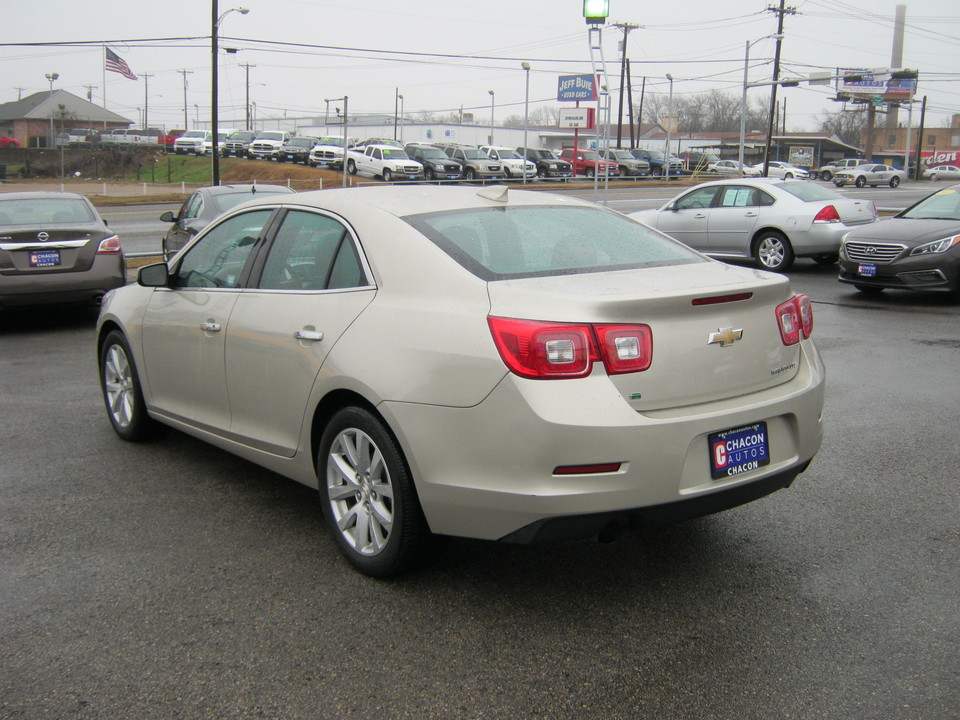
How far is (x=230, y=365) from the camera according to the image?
4.74m

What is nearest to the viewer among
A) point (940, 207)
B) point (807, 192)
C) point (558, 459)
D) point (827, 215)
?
point (558, 459)

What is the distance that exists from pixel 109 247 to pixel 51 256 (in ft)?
2.13

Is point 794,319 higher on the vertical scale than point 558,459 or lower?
higher

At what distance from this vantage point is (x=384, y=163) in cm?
4700

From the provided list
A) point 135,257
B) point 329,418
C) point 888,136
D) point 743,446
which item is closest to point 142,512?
point 329,418

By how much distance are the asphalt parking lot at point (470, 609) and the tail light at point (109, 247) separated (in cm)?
551

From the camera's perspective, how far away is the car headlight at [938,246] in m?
11.9

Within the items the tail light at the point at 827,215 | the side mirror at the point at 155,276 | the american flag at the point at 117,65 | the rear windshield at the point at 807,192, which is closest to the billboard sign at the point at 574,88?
the american flag at the point at 117,65

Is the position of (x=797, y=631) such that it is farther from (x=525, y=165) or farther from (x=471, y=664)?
(x=525, y=165)

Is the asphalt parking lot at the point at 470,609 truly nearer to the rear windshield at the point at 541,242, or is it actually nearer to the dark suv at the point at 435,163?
the rear windshield at the point at 541,242

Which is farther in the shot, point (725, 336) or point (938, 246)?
point (938, 246)

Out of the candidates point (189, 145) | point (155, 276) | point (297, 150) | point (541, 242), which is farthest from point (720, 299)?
point (189, 145)

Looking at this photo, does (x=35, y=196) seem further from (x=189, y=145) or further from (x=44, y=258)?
(x=189, y=145)

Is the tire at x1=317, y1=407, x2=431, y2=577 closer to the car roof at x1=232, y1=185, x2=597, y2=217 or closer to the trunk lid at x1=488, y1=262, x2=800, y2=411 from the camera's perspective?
the trunk lid at x1=488, y1=262, x2=800, y2=411
